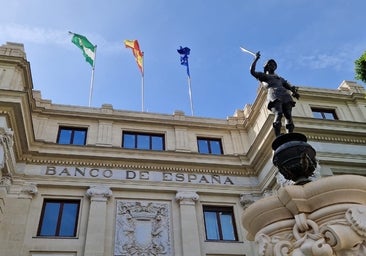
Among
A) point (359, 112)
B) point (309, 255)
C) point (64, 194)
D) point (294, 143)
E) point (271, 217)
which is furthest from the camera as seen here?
point (359, 112)

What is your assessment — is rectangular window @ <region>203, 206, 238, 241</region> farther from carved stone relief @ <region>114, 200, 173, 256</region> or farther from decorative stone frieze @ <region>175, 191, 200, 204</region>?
carved stone relief @ <region>114, 200, 173, 256</region>

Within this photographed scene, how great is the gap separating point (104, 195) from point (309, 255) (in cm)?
1369

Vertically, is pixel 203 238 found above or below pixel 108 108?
below

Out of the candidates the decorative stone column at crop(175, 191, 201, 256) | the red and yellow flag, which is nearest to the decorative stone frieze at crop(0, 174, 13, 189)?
the decorative stone column at crop(175, 191, 201, 256)

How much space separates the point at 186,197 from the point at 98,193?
4.23 m

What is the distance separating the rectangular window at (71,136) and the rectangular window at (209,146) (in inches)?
255

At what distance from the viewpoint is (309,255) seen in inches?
168

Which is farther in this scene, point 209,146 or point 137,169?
point 209,146

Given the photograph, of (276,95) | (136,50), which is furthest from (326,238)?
(136,50)

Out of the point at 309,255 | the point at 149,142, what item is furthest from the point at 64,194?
the point at 309,255

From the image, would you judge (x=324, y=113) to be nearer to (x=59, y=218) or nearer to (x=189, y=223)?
(x=189, y=223)

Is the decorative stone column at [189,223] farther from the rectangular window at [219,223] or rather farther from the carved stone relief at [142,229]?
the rectangular window at [219,223]

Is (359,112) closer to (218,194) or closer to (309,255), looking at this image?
(218,194)

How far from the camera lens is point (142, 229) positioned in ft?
54.4
